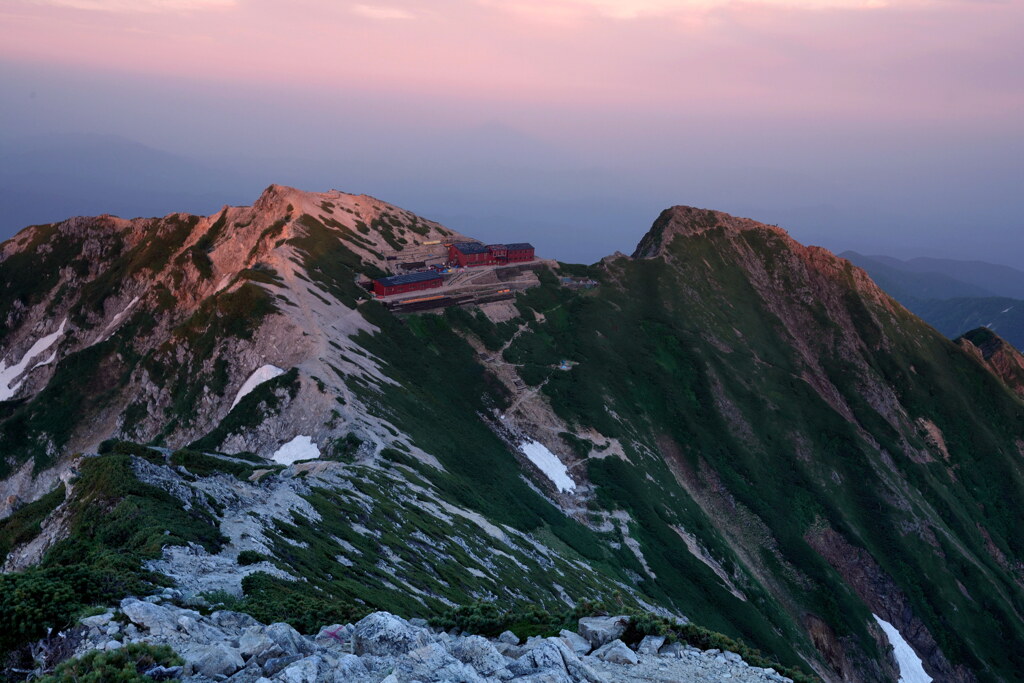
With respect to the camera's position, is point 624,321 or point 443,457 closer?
point 443,457

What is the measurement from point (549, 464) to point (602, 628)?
2724 inches

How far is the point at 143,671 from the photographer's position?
16.6 m

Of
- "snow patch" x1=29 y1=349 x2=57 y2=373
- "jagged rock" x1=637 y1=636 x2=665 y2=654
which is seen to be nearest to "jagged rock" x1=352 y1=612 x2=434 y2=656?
"jagged rock" x1=637 y1=636 x2=665 y2=654

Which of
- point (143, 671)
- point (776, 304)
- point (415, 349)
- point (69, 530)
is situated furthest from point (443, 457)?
point (776, 304)

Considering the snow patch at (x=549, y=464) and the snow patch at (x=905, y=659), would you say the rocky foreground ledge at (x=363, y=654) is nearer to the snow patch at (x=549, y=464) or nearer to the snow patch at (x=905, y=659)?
the snow patch at (x=549, y=464)

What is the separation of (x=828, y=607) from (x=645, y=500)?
102 ft

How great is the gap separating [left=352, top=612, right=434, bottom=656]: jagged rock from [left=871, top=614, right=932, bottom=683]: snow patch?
96933 millimetres

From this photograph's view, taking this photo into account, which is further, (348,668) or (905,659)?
(905,659)

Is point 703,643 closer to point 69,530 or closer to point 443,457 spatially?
Answer: point 69,530

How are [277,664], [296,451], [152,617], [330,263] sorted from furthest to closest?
1. [330,263]
2. [296,451]
3. [152,617]
4. [277,664]

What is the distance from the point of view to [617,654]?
22453 millimetres

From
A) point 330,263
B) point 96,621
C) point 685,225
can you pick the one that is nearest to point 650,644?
point 96,621

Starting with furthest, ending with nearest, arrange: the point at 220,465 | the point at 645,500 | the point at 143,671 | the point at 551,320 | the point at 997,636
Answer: the point at 551,320, the point at 997,636, the point at 645,500, the point at 220,465, the point at 143,671

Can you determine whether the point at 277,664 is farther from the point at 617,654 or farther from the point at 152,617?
the point at 617,654
